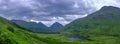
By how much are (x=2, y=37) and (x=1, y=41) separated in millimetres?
1781

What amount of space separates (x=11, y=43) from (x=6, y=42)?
272cm

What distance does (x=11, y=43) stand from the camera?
77.2 m

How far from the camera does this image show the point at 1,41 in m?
74.4

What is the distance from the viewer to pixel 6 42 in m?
74.8

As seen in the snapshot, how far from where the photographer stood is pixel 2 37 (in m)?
75.8

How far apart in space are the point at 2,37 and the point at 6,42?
2.21m

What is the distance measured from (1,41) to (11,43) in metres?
3.77
